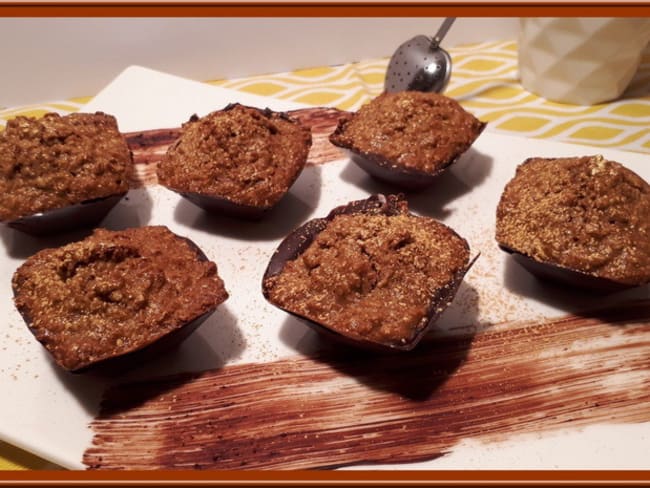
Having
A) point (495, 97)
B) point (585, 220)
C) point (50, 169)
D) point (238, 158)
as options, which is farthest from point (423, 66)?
point (50, 169)

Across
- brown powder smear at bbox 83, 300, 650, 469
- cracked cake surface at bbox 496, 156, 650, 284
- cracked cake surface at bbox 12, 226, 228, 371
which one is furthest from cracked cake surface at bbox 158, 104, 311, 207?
cracked cake surface at bbox 496, 156, 650, 284

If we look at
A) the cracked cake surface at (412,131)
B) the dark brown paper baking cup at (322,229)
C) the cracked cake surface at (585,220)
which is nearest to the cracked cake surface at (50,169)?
the dark brown paper baking cup at (322,229)

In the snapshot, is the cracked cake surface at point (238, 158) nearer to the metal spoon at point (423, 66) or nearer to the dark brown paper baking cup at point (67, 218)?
the dark brown paper baking cup at point (67, 218)

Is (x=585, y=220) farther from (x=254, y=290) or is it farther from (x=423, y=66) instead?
(x=423, y=66)

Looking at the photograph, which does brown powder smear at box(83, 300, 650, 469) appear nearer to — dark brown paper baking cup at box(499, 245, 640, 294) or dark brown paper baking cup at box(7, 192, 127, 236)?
dark brown paper baking cup at box(499, 245, 640, 294)
